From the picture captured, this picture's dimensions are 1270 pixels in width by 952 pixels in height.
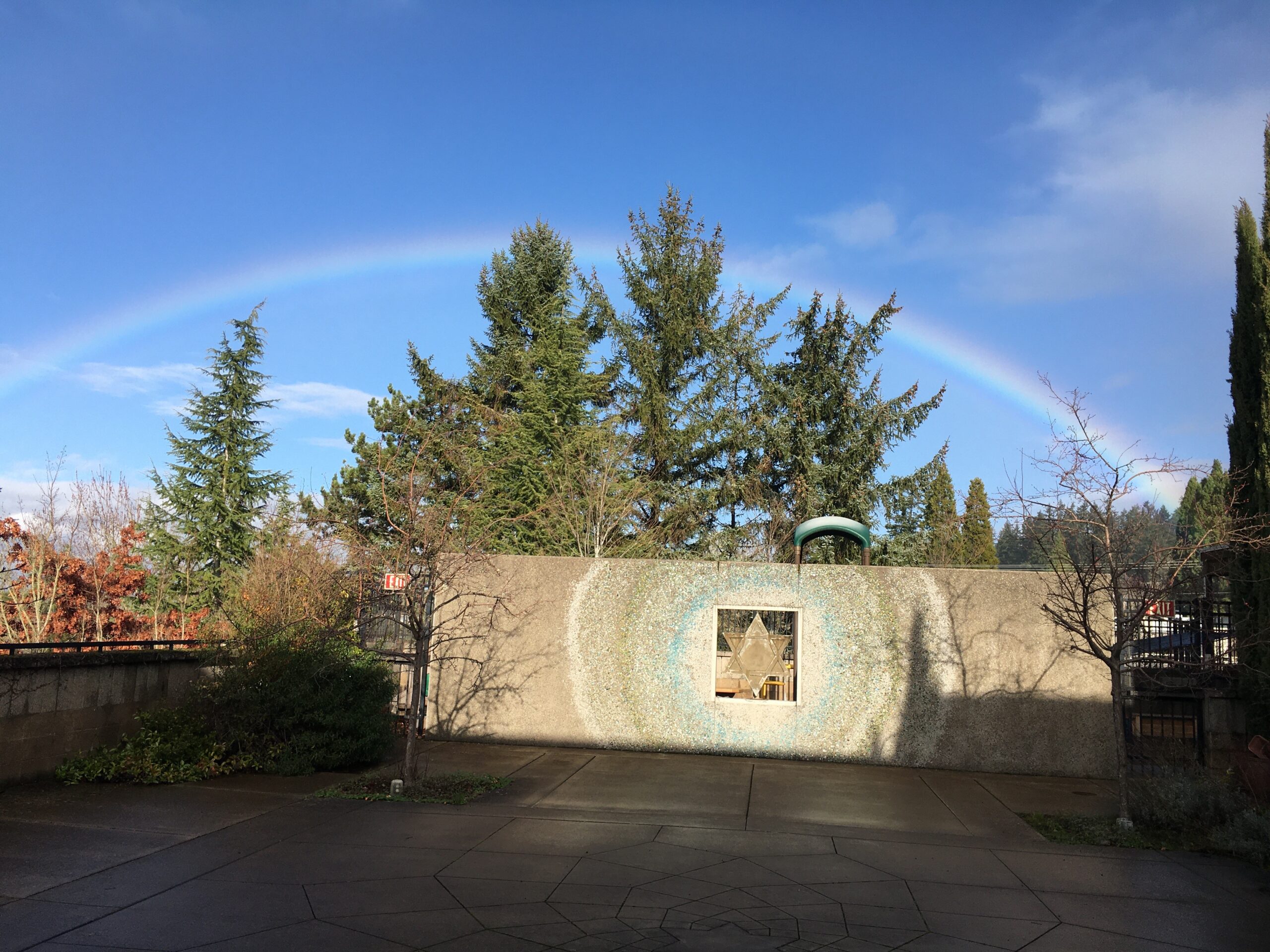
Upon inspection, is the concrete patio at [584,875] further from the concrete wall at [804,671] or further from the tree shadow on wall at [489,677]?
the tree shadow on wall at [489,677]

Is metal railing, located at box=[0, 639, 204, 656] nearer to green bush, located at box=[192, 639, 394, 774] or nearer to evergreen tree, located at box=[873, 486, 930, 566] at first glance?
green bush, located at box=[192, 639, 394, 774]

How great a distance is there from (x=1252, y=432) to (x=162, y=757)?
13139mm

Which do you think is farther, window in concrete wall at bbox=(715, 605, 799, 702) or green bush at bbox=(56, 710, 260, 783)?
window in concrete wall at bbox=(715, 605, 799, 702)

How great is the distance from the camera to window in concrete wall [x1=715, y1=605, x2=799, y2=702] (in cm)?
1172

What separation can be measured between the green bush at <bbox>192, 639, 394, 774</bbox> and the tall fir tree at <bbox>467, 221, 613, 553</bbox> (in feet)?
29.5

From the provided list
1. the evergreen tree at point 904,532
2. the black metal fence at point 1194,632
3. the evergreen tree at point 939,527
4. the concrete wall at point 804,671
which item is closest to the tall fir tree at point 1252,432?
the black metal fence at point 1194,632

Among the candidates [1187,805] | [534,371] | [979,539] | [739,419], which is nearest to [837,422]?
[739,419]

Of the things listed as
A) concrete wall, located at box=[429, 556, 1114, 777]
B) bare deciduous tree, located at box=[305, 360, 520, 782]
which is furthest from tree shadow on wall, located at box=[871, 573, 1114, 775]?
bare deciduous tree, located at box=[305, 360, 520, 782]

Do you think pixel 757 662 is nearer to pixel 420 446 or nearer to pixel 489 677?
pixel 489 677

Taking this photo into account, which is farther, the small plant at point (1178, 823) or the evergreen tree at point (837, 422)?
the evergreen tree at point (837, 422)

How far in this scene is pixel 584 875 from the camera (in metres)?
5.99

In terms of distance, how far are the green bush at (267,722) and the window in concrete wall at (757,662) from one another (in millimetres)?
4429

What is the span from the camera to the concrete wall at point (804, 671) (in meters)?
11.0

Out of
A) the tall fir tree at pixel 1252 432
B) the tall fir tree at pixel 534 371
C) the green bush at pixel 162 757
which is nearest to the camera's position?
the green bush at pixel 162 757
